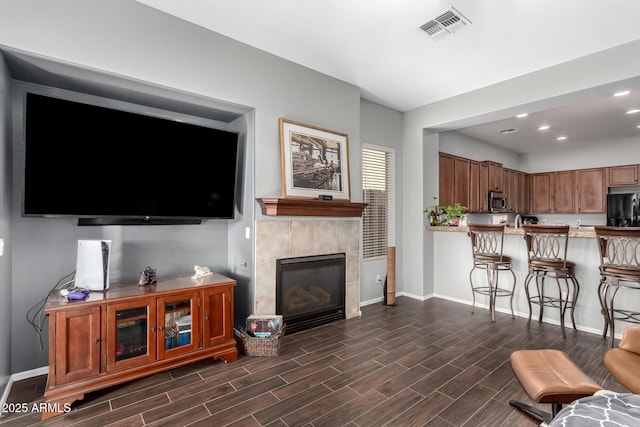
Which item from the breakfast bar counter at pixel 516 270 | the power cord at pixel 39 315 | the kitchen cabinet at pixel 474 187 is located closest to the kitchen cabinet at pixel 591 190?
the kitchen cabinet at pixel 474 187

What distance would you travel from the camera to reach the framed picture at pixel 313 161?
351cm

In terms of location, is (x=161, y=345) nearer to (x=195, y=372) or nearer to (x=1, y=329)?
(x=195, y=372)

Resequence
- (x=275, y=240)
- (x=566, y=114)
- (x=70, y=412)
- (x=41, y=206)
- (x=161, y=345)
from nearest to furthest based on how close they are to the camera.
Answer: (x=70, y=412) → (x=41, y=206) → (x=161, y=345) → (x=275, y=240) → (x=566, y=114)

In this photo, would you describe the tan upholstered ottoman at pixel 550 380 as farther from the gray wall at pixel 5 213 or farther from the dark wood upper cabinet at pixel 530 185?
the dark wood upper cabinet at pixel 530 185

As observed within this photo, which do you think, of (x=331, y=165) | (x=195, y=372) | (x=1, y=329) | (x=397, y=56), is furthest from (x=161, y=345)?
(x=397, y=56)

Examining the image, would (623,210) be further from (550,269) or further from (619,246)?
(550,269)

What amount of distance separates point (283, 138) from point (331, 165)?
0.72 meters

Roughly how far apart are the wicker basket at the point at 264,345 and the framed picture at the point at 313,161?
1458 millimetres

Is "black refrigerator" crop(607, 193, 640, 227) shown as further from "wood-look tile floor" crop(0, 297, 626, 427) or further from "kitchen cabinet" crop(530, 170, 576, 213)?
"wood-look tile floor" crop(0, 297, 626, 427)

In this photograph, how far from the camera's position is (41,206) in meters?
2.36

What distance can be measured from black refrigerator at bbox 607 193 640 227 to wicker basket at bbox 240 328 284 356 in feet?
23.7

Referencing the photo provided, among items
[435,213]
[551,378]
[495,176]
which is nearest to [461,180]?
[435,213]

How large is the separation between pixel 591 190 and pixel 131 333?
29.9 feet

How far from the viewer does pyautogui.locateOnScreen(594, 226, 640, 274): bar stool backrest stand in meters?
2.96
